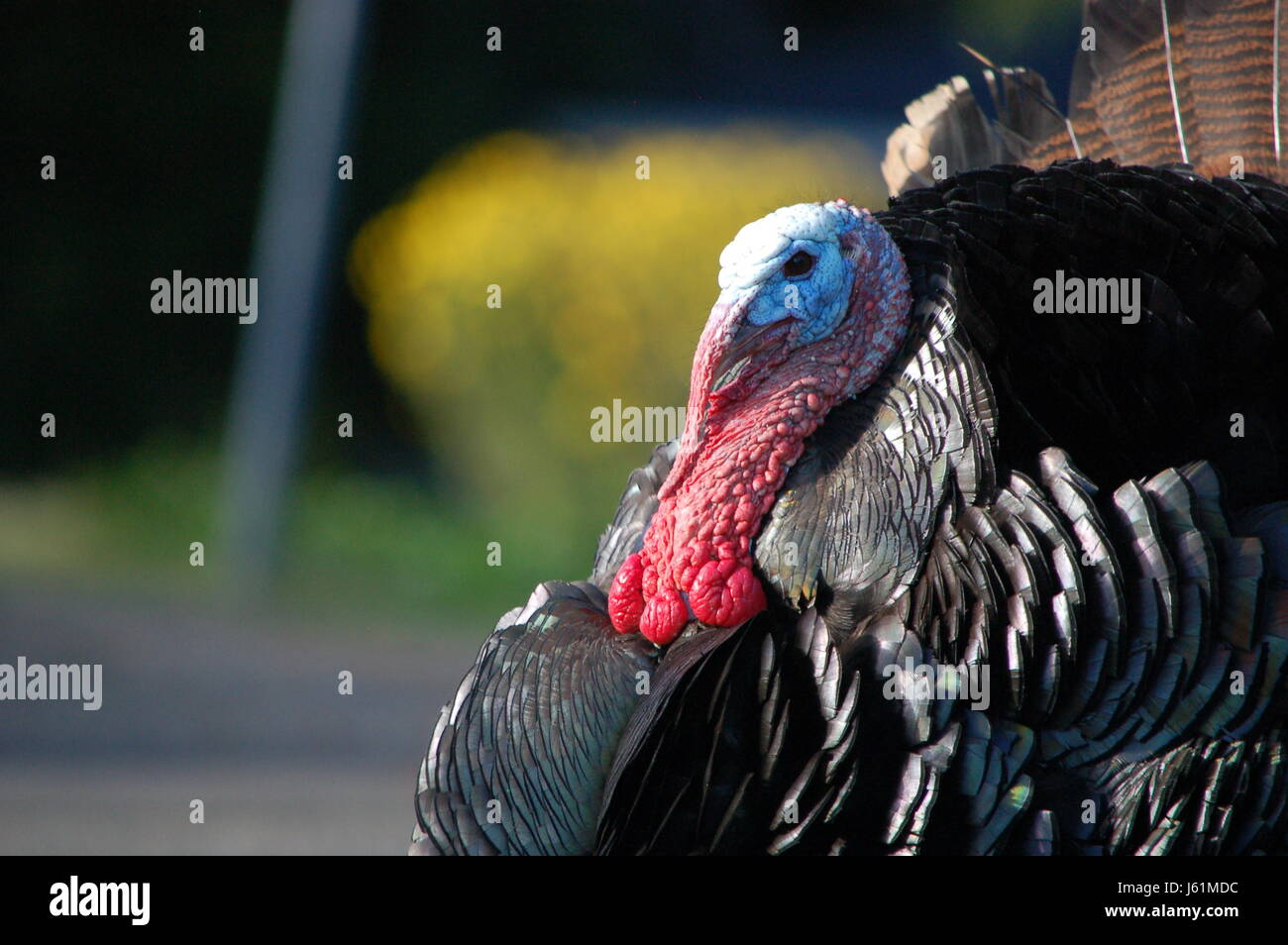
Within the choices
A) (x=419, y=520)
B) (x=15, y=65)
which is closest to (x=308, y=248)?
(x=419, y=520)

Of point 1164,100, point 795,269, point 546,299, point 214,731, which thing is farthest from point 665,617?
point 546,299

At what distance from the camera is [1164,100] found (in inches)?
105

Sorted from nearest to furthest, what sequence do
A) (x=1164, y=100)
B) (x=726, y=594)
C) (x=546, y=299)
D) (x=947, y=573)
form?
(x=947, y=573), (x=726, y=594), (x=1164, y=100), (x=546, y=299)

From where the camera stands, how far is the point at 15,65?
498 centimetres

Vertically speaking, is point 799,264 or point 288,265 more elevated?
point 288,265

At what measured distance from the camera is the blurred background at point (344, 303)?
434 cm

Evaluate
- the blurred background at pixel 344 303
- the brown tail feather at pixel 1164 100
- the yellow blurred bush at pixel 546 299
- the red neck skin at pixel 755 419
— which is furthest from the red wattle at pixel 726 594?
the yellow blurred bush at pixel 546 299

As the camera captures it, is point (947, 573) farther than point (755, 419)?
No

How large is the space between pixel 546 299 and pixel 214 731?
6.03 feet

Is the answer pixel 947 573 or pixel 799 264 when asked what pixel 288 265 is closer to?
pixel 799 264

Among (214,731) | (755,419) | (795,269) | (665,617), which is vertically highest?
(795,269)

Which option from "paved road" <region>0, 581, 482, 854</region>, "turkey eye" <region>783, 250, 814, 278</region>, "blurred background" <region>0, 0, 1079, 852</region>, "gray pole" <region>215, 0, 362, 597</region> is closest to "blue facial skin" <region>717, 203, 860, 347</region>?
"turkey eye" <region>783, 250, 814, 278</region>

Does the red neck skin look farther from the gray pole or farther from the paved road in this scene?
the gray pole

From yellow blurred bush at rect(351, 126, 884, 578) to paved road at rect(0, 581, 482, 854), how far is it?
676 millimetres
